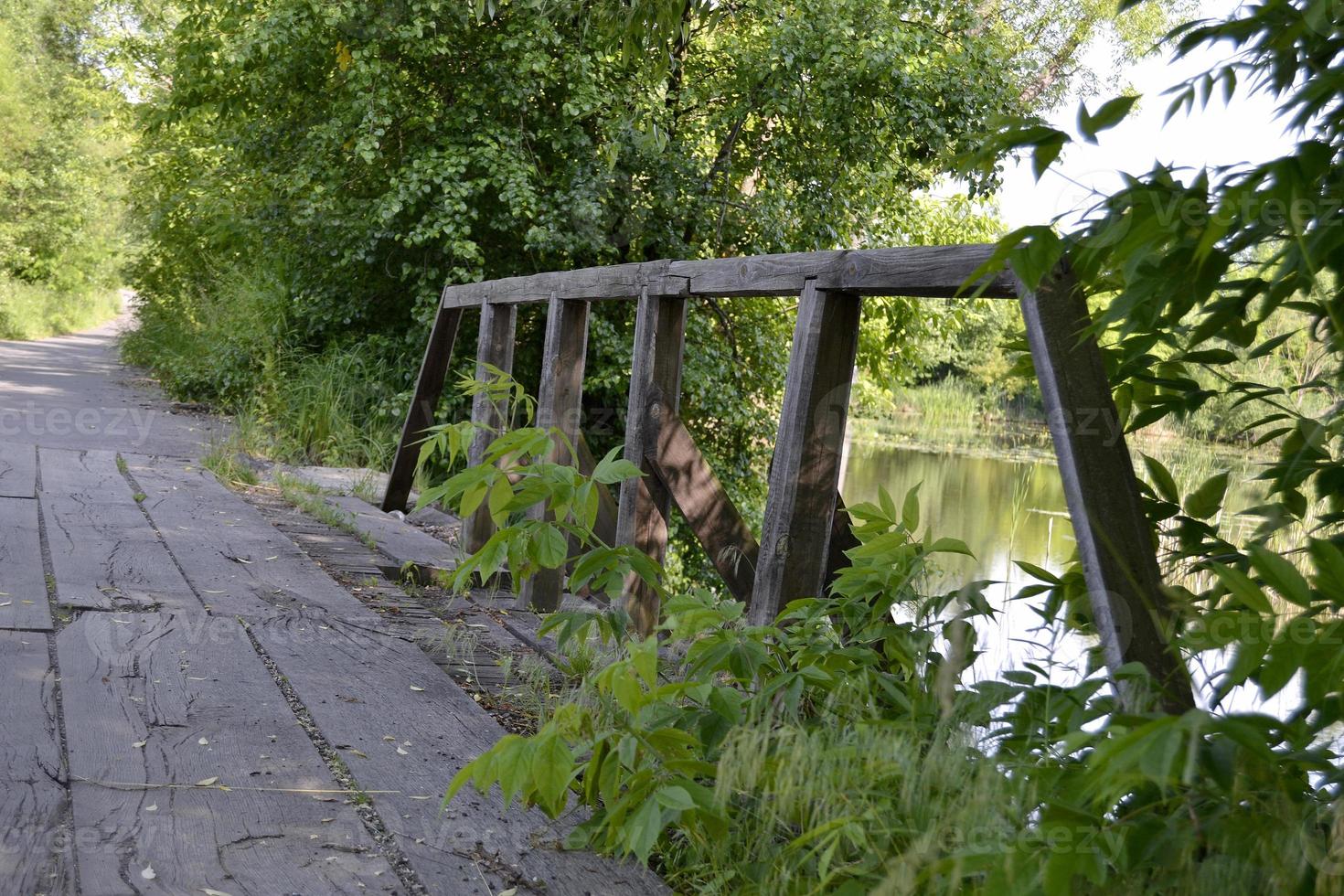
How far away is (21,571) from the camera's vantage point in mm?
3764

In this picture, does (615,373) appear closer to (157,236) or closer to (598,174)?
(598,174)

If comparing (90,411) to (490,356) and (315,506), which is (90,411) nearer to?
(315,506)

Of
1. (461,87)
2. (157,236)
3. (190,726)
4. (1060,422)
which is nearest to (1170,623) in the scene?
(1060,422)

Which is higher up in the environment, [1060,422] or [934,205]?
[934,205]

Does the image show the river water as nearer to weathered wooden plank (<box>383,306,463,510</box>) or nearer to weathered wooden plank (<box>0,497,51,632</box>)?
weathered wooden plank (<box>0,497,51,632</box>)

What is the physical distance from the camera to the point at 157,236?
16.7m

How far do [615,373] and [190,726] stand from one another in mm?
8071

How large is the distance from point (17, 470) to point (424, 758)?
4483 mm

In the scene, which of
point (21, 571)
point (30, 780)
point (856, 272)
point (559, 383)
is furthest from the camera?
point (559, 383)

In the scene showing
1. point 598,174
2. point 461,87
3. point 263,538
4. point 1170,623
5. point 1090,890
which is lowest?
point 263,538

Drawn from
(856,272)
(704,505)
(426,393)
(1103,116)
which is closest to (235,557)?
(426,393)

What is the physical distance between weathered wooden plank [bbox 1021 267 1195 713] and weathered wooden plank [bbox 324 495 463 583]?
2783 millimetres

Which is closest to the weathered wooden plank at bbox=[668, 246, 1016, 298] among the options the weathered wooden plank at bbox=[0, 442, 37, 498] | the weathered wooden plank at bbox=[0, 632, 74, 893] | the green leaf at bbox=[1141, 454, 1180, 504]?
the green leaf at bbox=[1141, 454, 1180, 504]

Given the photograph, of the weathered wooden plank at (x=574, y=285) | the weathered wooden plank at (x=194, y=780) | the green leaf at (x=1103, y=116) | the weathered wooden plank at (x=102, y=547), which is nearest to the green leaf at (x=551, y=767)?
the weathered wooden plank at (x=194, y=780)
